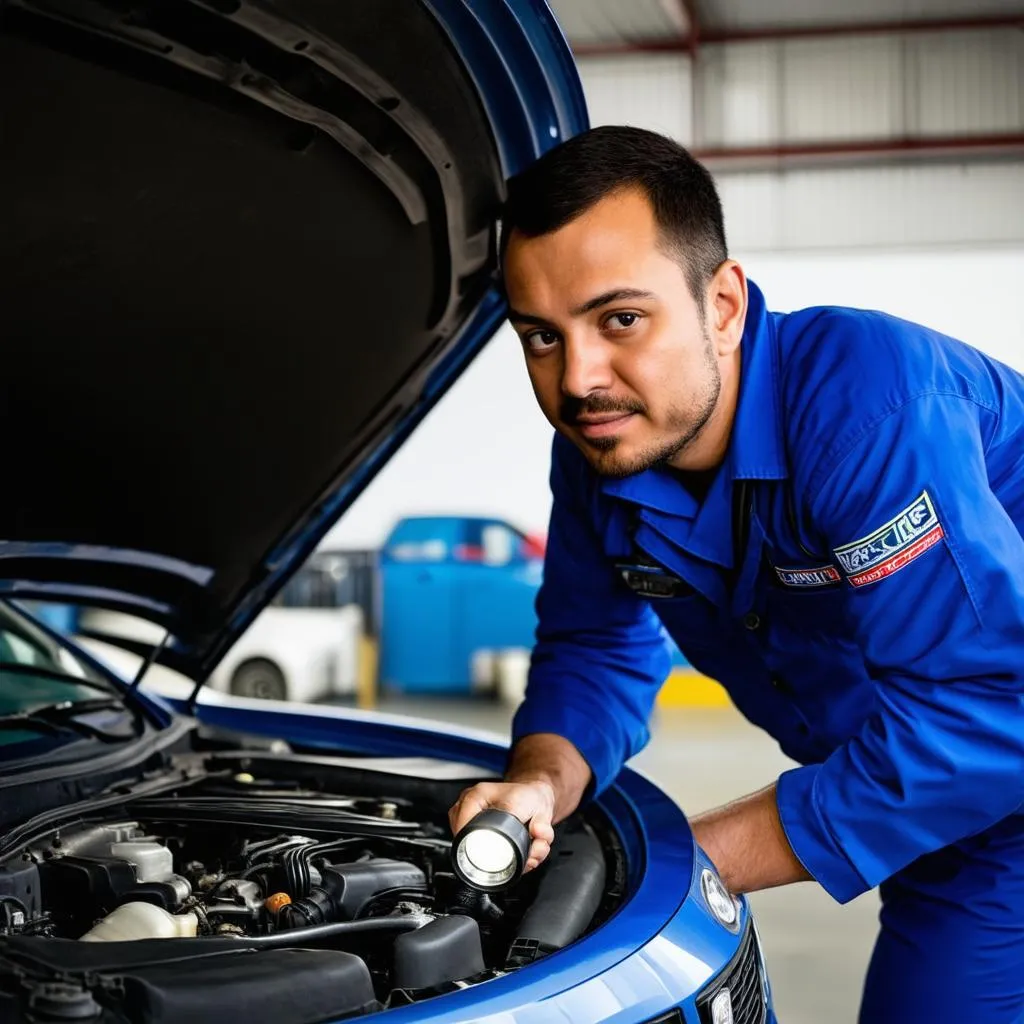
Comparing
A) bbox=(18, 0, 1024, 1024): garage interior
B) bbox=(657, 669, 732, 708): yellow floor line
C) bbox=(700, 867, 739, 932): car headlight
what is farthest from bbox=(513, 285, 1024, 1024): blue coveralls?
bbox=(18, 0, 1024, 1024): garage interior

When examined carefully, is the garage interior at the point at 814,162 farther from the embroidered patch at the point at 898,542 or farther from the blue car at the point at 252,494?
the embroidered patch at the point at 898,542

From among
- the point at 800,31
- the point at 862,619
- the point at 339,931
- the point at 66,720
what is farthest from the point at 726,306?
the point at 800,31

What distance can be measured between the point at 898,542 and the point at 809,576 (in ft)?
0.76

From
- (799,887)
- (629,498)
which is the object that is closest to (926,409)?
(629,498)

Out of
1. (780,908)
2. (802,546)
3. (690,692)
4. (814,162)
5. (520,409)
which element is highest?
(814,162)

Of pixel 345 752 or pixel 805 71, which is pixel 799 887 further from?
pixel 805 71

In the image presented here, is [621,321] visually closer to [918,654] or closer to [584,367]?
[584,367]

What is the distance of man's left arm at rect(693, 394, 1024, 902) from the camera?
1441 mm

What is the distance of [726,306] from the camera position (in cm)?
167

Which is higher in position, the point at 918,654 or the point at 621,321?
the point at 621,321

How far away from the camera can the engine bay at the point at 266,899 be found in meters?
1.13

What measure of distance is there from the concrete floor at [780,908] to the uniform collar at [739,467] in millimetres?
1863

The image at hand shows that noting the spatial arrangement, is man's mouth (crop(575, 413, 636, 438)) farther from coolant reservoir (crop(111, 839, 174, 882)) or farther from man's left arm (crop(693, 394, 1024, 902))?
coolant reservoir (crop(111, 839, 174, 882))

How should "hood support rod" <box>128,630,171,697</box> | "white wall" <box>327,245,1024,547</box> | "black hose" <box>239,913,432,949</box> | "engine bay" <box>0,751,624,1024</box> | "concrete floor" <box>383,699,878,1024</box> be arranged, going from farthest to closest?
"white wall" <box>327,245,1024,547</box> < "concrete floor" <box>383,699,878,1024</box> < "hood support rod" <box>128,630,171,697</box> < "black hose" <box>239,913,432,949</box> < "engine bay" <box>0,751,624,1024</box>
